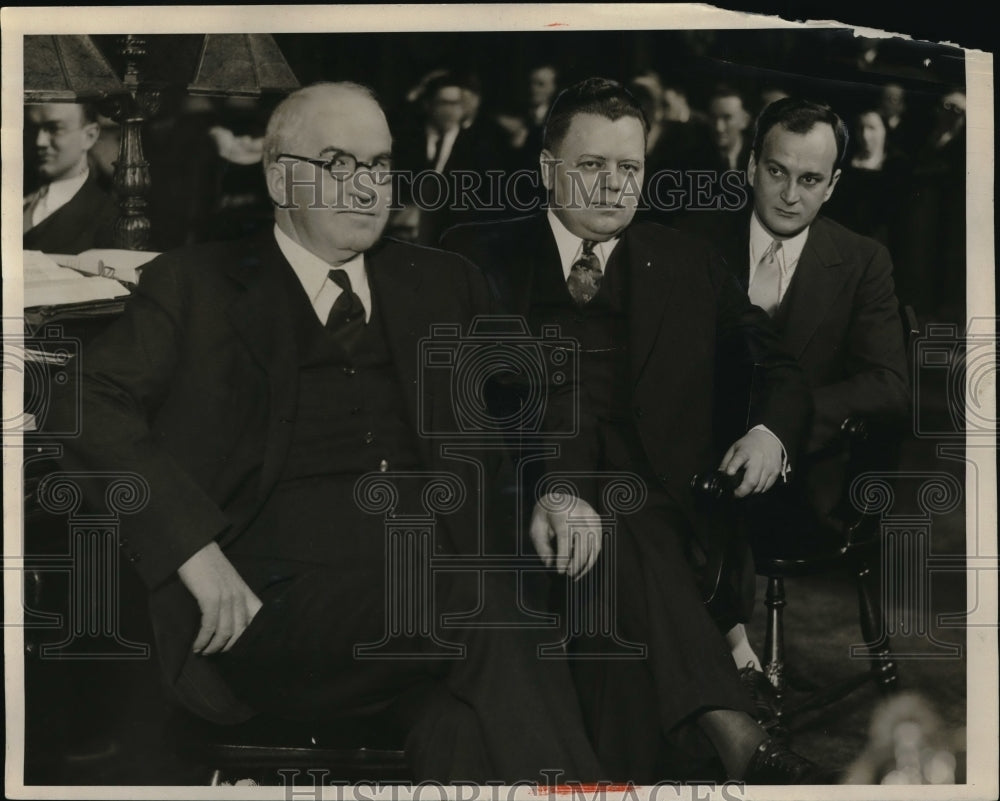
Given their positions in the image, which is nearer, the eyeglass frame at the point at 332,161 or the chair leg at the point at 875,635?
the eyeglass frame at the point at 332,161

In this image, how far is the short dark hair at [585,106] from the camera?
3258 millimetres

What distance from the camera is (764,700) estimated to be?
3.28 metres

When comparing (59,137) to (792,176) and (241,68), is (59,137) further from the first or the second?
(792,176)

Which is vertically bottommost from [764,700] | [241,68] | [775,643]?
[764,700]

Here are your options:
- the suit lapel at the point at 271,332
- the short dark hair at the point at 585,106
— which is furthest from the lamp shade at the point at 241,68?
the short dark hair at the point at 585,106

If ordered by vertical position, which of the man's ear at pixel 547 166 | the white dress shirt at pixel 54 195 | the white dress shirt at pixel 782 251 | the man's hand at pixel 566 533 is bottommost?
the man's hand at pixel 566 533

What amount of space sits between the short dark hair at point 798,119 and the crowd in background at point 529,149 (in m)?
0.02

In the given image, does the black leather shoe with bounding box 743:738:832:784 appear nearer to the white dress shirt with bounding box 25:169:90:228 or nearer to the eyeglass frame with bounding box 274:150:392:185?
the eyeglass frame with bounding box 274:150:392:185

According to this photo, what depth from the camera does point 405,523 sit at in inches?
127

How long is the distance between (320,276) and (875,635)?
1.83 metres

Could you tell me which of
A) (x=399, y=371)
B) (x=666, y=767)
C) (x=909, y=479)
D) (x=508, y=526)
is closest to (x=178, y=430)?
(x=399, y=371)

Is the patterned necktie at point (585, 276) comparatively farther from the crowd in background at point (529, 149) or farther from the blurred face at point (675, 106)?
the blurred face at point (675, 106)

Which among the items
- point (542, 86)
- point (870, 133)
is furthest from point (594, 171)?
point (870, 133)

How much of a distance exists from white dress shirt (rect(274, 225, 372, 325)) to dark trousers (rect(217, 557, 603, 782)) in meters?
0.71
